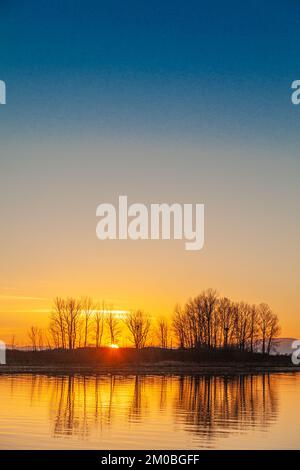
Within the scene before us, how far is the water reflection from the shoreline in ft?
85.1

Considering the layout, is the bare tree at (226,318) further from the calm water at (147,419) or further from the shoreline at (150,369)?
the calm water at (147,419)

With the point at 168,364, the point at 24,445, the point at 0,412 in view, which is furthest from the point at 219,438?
the point at 168,364

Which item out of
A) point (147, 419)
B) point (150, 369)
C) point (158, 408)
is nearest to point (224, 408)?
point (158, 408)

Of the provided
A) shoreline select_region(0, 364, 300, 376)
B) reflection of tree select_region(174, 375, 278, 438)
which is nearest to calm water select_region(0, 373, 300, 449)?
reflection of tree select_region(174, 375, 278, 438)

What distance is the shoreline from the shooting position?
6962 cm

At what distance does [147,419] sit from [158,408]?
3791mm

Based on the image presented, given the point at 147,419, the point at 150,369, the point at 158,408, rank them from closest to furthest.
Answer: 1. the point at 147,419
2. the point at 158,408
3. the point at 150,369

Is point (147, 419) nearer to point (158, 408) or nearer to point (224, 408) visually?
point (158, 408)

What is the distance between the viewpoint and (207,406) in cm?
3212

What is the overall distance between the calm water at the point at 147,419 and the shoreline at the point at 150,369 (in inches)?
1140

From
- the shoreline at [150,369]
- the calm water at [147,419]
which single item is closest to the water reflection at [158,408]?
the calm water at [147,419]

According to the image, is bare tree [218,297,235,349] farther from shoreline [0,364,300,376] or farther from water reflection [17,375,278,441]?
water reflection [17,375,278,441]

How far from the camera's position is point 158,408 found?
100 ft
